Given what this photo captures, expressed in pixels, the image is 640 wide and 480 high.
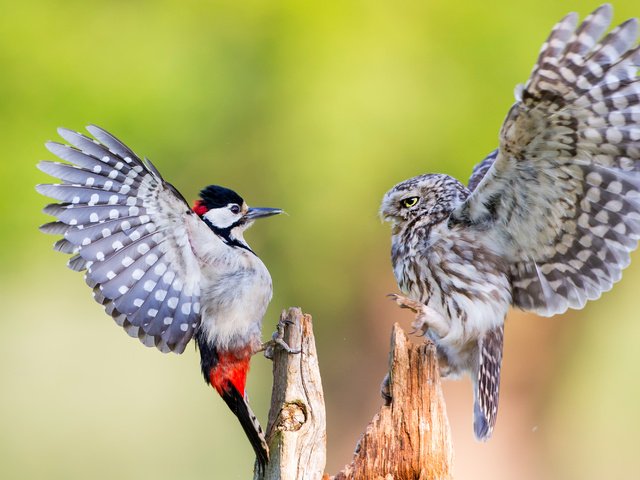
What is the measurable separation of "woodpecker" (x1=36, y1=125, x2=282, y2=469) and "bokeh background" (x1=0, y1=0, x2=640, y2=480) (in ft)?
17.8

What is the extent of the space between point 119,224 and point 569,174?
7.30ft

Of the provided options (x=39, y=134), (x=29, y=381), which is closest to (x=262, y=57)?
(x=39, y=134)

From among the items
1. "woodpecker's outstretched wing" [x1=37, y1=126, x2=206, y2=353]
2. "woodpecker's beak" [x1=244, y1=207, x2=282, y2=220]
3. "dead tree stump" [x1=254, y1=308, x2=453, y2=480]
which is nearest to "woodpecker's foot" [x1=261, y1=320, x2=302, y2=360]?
"dead tree stump" [x1=254, y1=308, x2=453, y2=480]

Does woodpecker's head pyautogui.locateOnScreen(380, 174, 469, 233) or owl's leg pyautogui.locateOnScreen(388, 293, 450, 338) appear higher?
woodpecker's head pyautogui.locateOnScreen(380, 174, 469, 233)

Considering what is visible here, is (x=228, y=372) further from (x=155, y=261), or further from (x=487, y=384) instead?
(x=487, y=384)

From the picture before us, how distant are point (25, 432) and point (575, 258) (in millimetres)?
7092

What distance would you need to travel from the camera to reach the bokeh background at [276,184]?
1107 cm

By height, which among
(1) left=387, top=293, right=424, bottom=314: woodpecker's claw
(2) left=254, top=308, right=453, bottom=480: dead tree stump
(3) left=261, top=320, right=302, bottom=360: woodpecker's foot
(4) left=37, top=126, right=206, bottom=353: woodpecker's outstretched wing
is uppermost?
(4) left=37, top=126, right=206, bottom=353: woodpecker's outstretched wing

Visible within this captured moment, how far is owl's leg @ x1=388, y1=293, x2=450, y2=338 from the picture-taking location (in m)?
5.65

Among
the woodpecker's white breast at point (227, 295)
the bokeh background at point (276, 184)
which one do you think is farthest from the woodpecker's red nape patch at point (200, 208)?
the bokeh background at point (276, 184)

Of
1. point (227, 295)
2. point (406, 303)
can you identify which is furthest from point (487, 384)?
point (227, 295)

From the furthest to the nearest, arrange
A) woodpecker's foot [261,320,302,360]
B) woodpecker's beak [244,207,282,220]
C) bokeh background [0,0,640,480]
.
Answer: bokeh background [0,0,640,480]
woodpecker's beak [244,207,282,220]
woodpecker's foot [261,320,302,360]

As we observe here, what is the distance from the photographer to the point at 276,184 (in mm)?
11406

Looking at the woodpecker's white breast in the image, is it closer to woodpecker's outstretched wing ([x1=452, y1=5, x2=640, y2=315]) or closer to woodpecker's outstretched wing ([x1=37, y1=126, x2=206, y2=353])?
woodpecker's outstretched wing ([x1=37, y1=126, x2=206, y2=353])
